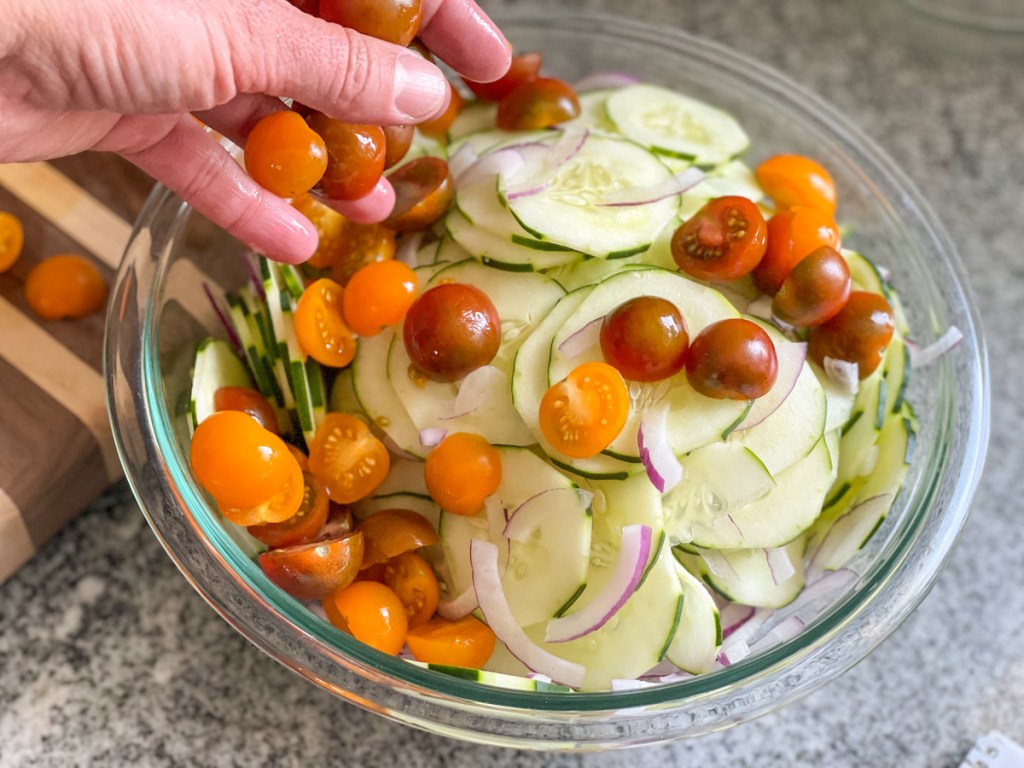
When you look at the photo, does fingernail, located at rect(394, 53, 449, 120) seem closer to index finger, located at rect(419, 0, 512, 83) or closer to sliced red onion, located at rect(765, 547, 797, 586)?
index finger, located at rect(419, 0, 512, 83)

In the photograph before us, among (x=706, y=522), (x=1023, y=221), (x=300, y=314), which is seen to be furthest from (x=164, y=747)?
(x=1023, y=221)

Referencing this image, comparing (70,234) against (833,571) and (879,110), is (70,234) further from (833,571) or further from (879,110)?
(879,110)

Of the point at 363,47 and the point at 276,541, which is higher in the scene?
the point at 363,47

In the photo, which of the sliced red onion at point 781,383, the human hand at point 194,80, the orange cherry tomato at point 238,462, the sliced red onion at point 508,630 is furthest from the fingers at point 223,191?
the sliced red onion at point 781,383

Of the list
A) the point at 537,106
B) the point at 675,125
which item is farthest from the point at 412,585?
the point at 675,125

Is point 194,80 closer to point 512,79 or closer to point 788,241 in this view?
point 512,79
